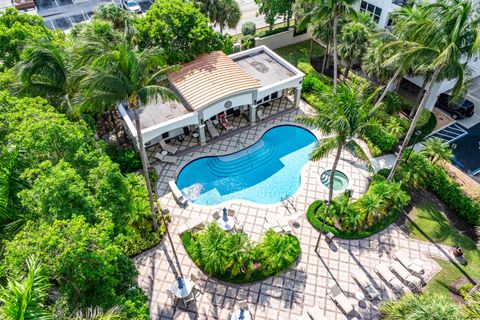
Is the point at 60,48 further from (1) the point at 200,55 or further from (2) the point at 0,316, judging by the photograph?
(2) the point at 0,316

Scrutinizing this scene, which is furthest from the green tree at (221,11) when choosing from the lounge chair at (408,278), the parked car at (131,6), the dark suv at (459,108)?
the lounge chair at (408,278)

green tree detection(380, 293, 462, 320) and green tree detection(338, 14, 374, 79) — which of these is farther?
green tree detection(338, 14, 374, 79)

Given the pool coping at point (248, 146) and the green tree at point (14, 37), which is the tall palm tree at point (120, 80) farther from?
the pool coping at point (248, 146)

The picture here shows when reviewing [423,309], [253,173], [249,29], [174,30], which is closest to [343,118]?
[423,309]

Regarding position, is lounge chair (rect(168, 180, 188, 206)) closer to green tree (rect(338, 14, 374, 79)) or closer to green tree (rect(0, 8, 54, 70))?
green tree (rect(0, 8, 54, 70))

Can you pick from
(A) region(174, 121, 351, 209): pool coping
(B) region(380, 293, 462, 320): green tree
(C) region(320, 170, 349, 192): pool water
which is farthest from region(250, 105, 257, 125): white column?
(B) region(380, 293, 462, 320): green tree

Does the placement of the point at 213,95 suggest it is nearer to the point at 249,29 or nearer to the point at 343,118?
the point at 343,118
